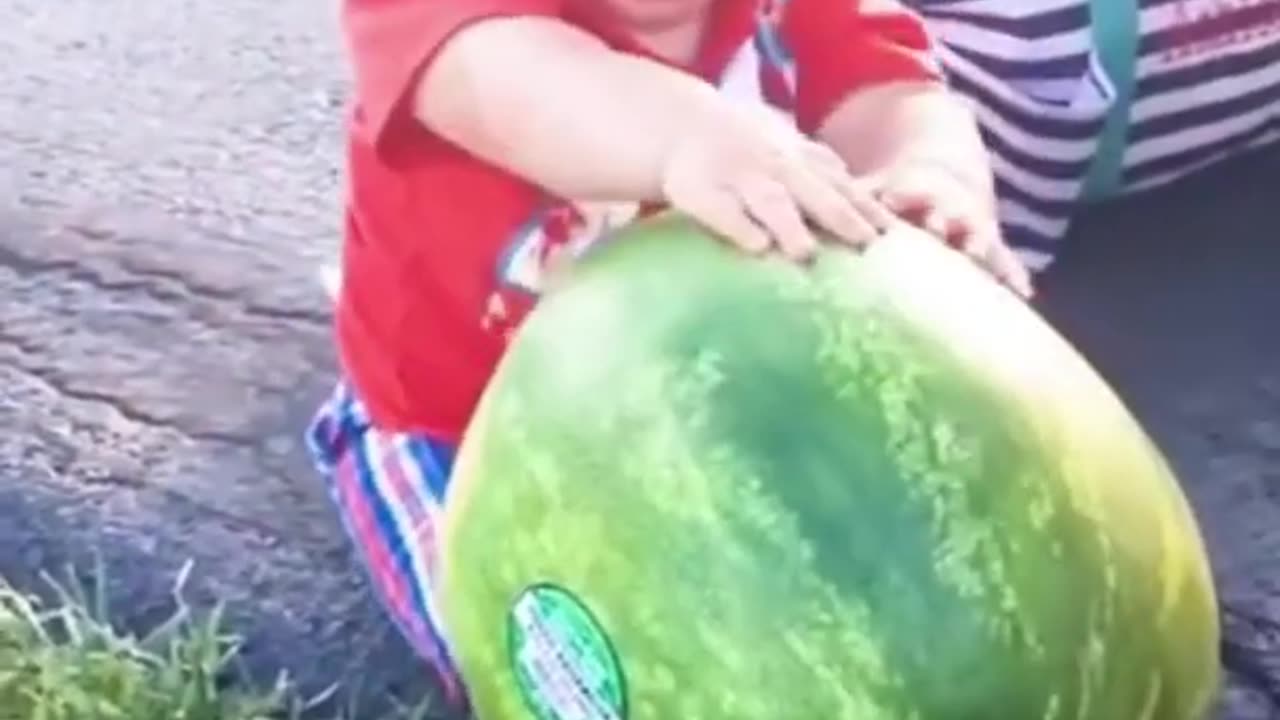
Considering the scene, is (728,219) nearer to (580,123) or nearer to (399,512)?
(580,123)

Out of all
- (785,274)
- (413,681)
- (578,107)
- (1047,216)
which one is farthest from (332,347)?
(785,274)

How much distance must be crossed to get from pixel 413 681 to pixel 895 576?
45cm

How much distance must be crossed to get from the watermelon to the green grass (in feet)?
1.03

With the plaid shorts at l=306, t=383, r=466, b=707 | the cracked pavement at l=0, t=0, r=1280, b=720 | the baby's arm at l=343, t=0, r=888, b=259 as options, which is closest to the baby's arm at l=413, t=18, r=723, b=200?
the baby's arm at l=343, t=0, r=888, b=259

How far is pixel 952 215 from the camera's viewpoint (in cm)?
112

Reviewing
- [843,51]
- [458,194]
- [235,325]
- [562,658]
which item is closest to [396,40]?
[458,194]

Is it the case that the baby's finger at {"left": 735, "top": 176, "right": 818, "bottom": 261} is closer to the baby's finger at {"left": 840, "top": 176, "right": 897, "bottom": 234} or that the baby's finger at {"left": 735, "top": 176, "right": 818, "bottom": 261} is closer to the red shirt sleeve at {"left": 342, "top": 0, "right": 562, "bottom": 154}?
the baby's finger at {"left": 840, "top": 176, "right": 897, "bottom": 234}

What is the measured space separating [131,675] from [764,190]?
1.53ft

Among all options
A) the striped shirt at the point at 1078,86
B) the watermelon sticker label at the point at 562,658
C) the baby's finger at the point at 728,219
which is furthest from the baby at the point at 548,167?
the striped shirt at the point at 1078,86

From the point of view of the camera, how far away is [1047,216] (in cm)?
163

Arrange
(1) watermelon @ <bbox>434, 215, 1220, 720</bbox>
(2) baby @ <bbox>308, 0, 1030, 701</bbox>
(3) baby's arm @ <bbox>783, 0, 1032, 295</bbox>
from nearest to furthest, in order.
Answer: (1) watermelon @ <bbox>434, 215, 1220, 720</bbox>
(2) baby @ <bbox>308, 0, 1030, 701</bbox>
(3) baby's arm @ <bbox>783, 0, 1032, 295</bbox>

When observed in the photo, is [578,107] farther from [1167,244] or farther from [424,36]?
[1167,244]

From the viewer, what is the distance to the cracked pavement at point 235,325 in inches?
56.1

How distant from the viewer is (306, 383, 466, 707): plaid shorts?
1331 mm
